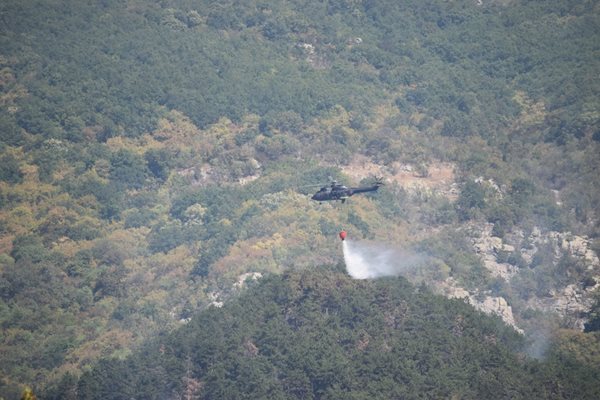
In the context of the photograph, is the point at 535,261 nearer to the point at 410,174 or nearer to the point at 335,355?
the point at 410,174

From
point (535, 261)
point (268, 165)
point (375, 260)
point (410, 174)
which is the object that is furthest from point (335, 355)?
point (268, 165)

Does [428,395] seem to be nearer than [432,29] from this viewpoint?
Yes

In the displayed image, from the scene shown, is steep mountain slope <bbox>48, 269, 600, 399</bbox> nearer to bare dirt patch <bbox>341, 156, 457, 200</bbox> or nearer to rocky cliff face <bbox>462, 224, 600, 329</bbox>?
rocky cliff face <bbox>462, 224, 600, 329</bbox>

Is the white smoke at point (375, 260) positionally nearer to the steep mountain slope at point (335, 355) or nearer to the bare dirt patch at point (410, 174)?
the steep mountain slope at point (335, 355)

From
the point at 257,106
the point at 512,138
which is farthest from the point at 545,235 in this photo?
the point at 257,106

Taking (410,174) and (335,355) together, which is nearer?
(335,355)

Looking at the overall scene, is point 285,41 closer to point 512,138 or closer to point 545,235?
point 512,138
